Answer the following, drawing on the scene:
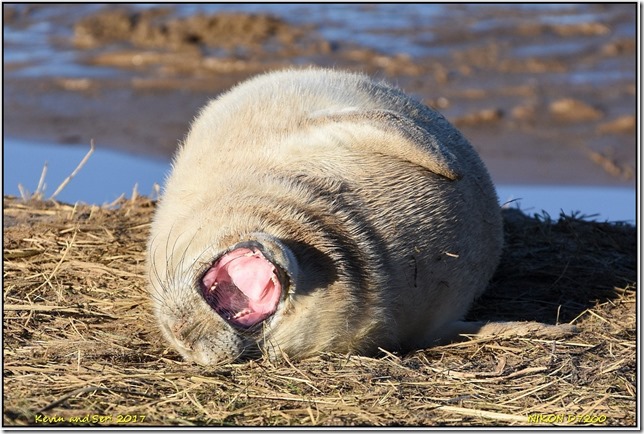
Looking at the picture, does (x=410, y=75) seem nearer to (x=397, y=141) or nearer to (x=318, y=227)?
(x=397, y=141)

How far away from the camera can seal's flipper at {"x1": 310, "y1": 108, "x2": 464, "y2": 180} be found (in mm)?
4824

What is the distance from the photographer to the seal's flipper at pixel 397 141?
4824 millimetres

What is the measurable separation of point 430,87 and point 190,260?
28.5ft

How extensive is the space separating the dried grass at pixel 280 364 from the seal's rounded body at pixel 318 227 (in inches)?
7.0

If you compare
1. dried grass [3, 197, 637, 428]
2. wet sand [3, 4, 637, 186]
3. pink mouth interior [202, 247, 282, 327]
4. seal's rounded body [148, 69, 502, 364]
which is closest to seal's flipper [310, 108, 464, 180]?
seal's rounded body [148, 69, 502, 364]

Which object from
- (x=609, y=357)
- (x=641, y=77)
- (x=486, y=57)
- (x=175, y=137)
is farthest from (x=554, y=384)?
(x=486, y=57)

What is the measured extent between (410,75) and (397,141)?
8.35 meters

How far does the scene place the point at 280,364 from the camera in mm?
4258

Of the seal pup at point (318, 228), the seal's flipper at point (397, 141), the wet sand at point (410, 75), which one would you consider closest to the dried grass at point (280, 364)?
the seal pup at point (318, 228)

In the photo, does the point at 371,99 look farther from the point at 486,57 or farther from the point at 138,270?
the point at 486,57

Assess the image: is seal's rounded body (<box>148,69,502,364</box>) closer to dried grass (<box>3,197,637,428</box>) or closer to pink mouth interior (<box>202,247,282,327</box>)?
pink mouth interior (<box>202,247,282,327</box>)

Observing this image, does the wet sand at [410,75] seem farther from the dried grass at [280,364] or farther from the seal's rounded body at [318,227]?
the seal's rounded body at [318,227]

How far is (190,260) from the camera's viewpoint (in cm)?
420

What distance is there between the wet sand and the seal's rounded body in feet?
17.2
